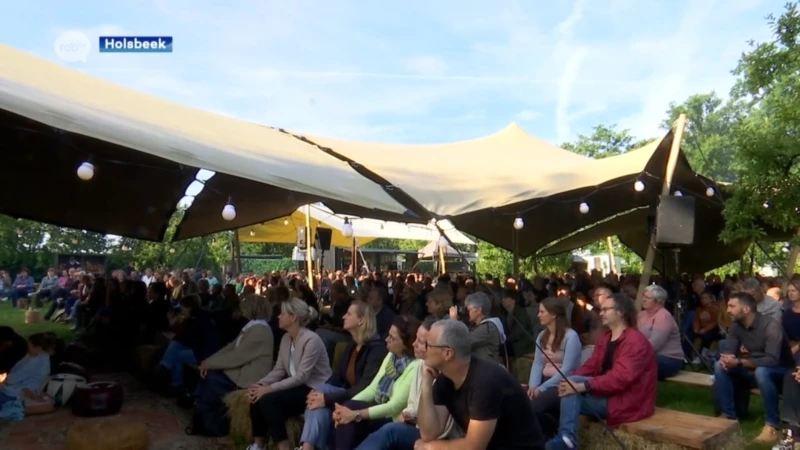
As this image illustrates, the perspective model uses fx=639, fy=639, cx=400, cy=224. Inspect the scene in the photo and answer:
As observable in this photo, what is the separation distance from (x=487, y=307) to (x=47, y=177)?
5.87 m

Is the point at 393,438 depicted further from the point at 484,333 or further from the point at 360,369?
the point at 484,333

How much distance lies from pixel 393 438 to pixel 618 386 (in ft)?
4.37

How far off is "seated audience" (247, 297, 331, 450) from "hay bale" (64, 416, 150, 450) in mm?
724

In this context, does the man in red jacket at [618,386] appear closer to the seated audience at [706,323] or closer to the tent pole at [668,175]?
the tent pole at [668,175]

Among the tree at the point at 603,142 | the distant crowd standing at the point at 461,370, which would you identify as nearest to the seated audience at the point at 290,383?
the distant crowd standing at the point at 461,370

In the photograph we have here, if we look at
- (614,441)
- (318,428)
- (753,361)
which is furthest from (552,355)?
(318,428)

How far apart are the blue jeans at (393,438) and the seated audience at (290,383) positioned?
3.50ft

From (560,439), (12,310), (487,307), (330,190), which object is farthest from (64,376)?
(12,310)

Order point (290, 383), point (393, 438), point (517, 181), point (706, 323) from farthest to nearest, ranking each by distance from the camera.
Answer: point (517, 181), point (706, 323), point (290, 383), point (393, 438)

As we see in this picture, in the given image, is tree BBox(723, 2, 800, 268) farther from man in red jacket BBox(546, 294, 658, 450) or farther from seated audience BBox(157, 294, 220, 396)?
seated audience BBox(157, 294, 220, 396)

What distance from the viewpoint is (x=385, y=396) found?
11.9 ft

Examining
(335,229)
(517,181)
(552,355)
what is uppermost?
(517,181)

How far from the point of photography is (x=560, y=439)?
3662mm

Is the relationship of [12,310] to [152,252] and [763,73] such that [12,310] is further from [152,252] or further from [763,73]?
[763,73]
